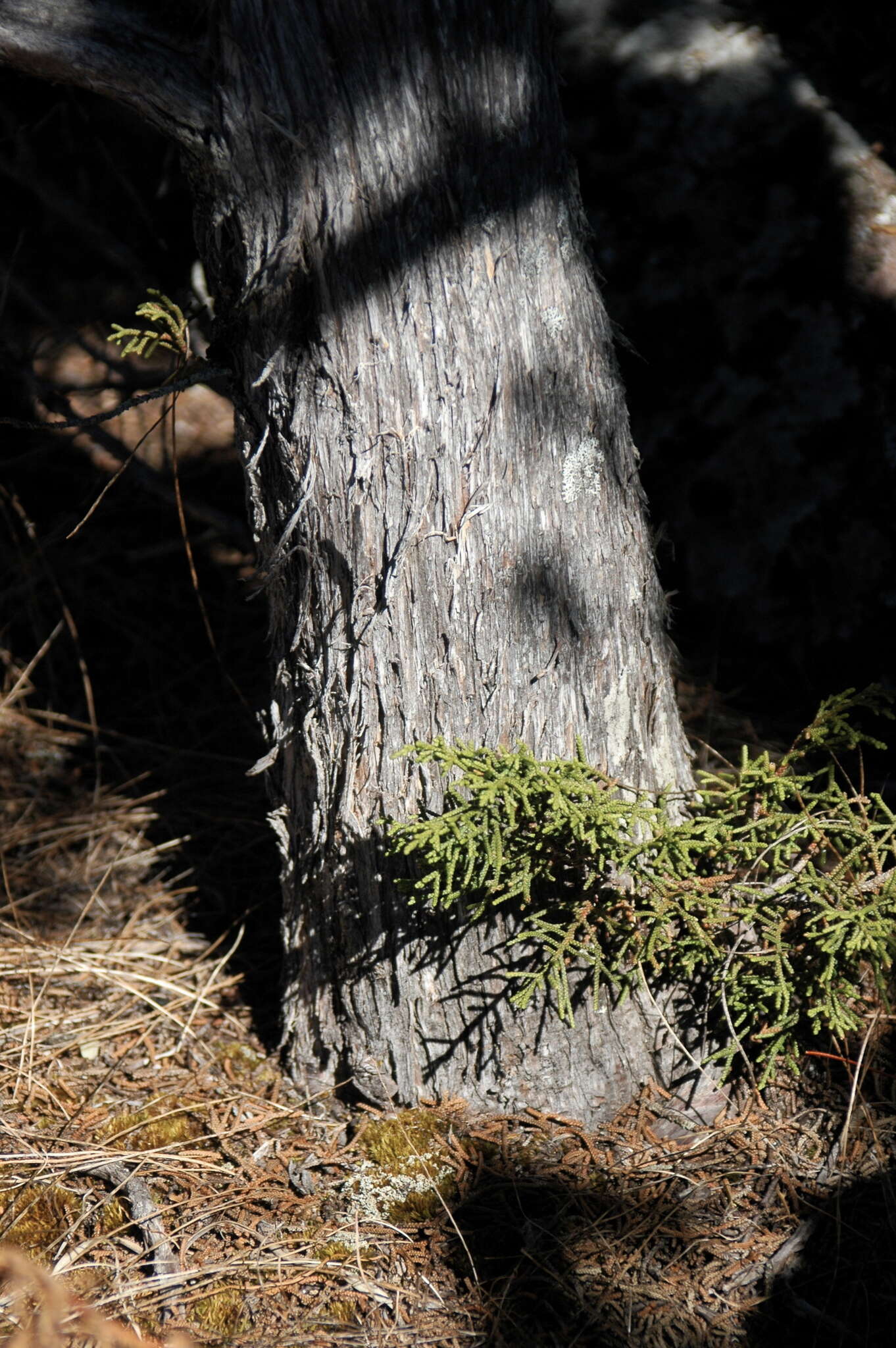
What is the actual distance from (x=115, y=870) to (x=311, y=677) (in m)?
1.37

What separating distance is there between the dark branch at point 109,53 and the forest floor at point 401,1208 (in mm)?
2037

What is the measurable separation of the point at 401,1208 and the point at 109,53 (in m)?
2.28

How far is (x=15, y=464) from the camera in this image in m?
4.63

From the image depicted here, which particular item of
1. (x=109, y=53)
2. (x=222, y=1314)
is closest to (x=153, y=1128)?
(x=222, y=1314)

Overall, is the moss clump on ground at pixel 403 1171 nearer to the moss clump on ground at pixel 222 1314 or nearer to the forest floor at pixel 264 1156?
the forest floor at pixel 264 1156

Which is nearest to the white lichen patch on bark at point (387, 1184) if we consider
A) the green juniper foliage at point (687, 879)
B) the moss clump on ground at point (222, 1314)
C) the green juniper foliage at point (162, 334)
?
the moss clump on ground at point (222, 1314)

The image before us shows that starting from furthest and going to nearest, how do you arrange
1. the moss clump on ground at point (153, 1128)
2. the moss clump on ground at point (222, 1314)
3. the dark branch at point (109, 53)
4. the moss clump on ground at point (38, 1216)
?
the moss clump on ground at point (153, 1128), the moss clump on ground at point (38, 1216), the moss clump on ground at point (222, 1314), the dark branch at point (109, 53)

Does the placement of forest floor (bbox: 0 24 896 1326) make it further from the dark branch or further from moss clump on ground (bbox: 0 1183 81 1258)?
the dark branch

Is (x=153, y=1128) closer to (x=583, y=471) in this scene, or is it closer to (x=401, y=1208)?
(x=401, y=1208)

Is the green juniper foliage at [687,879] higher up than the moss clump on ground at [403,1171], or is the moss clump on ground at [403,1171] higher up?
the green juniper foliage at [687,879]

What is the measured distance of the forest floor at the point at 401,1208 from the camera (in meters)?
1.78

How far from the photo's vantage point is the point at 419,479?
187cm

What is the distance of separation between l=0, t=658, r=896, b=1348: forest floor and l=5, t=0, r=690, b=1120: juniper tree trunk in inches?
7.0

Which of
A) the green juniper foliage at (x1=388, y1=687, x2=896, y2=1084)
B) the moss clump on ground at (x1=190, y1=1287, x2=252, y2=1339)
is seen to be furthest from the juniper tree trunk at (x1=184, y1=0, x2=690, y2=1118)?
the moss clump on ground at (x1=190, y1=1287, x2=252, y2=1339)
